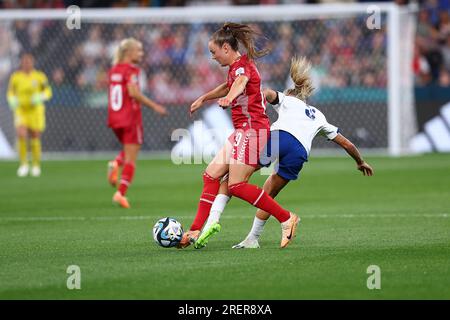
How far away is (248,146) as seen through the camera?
9000mm

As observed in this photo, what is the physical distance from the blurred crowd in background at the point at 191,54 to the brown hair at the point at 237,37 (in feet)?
48.2

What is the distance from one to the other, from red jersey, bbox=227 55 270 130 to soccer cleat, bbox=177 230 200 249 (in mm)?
1024

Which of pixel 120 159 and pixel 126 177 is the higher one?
pixel 120 159

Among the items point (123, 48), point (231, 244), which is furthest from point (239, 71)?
point (123, 48)

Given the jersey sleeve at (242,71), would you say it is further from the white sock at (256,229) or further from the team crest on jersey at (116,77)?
the team crest on jersey at (116,77)

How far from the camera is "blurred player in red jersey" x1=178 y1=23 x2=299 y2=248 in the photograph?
8992 millimetres

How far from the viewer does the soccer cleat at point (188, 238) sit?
917 cm

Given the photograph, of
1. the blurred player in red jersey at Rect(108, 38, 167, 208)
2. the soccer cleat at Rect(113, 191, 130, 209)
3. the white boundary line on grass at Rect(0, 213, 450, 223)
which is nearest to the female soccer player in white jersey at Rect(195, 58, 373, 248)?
the white boundary line on grass at Rect(0, 213, 450, 223)

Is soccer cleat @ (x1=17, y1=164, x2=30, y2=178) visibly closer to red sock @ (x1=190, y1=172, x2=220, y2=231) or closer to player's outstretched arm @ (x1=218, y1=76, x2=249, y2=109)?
red sock @ (x1=190, y1=172, x2=220, y2=231)

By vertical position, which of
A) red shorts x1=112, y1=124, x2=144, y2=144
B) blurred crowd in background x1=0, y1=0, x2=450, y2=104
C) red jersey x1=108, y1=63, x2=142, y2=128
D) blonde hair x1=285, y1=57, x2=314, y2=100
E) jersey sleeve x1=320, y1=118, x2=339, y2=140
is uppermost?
blurred crowd in background x1=0, y1=0, x2=450, y2=104

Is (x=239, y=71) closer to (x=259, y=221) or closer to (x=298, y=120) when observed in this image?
(x=298, y=120)

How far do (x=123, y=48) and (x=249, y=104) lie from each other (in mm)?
5450
